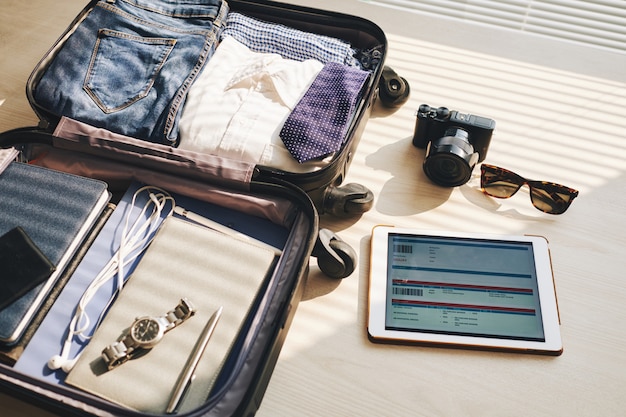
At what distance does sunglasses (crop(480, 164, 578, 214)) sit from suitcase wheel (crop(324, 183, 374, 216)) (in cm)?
22

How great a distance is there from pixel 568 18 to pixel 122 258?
4.64ft

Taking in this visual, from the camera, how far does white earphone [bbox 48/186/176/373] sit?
785mm

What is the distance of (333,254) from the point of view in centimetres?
90

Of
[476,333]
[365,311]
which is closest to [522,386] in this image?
[476,333]

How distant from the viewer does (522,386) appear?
2.76 feet

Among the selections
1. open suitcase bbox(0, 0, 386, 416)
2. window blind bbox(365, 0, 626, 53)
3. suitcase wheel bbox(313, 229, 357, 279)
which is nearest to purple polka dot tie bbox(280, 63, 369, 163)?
open suitcase bbox(0, 0, 386, 416)

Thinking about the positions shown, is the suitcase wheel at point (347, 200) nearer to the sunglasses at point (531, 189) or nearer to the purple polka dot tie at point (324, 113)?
the purple polka dot tie at point (324, 113)

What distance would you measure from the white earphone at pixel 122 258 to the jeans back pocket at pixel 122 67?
7.7 inches

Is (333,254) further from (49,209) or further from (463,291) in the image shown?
(49,209)

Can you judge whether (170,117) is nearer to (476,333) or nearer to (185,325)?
(185,325)

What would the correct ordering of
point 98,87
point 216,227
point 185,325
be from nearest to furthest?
point 185,325 < point 216,227 < point 98,87

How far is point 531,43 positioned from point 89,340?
108cm

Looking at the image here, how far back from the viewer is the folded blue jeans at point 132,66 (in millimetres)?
984

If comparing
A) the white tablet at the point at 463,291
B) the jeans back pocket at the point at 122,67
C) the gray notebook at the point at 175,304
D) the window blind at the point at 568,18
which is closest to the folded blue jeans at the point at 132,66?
the jeans back pocket at the point at 122,67
